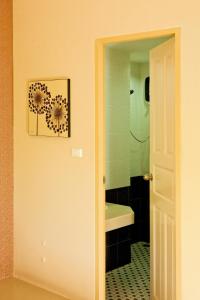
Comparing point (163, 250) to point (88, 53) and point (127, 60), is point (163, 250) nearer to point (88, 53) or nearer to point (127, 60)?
point (88, 53)

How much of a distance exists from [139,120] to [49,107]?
192cm

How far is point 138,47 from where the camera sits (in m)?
4.16

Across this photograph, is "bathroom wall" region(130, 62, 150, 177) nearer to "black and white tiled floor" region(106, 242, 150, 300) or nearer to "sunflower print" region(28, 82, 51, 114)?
"black and white tiled floor" region(106, 242, 150, 300)

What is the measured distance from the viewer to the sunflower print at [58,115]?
3340mm

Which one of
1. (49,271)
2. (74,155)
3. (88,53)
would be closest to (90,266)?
(49,271)

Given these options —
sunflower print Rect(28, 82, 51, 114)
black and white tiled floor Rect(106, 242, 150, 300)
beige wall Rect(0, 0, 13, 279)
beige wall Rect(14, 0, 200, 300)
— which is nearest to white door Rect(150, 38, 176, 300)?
beige wall Rect(14, 0, 200, 300)

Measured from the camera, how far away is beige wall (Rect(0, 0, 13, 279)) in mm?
3721

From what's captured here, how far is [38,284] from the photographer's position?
3.64 metres

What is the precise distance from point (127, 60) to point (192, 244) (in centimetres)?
235

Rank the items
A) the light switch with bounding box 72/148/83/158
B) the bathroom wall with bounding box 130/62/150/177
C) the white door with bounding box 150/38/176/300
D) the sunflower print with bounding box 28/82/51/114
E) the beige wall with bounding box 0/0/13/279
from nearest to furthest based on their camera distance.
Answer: the white door with bounding box 150/38/176/300, the light switch with bounding box 72/148/83/158, the sunflower print with bounding box 28/82/51/114, the beige wall with bounding box 0/0/13/279, the bathroom wall with bounding box 130/62/150/177

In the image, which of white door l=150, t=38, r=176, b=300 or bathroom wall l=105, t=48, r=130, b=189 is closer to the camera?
white door l=150, t=38, r=176, b=300

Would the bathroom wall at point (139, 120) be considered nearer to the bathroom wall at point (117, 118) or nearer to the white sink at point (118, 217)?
the bathroom wall at point (117, 118)

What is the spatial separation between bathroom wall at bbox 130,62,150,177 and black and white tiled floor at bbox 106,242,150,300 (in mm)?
1062

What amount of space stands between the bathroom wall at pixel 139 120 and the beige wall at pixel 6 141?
1.72m
